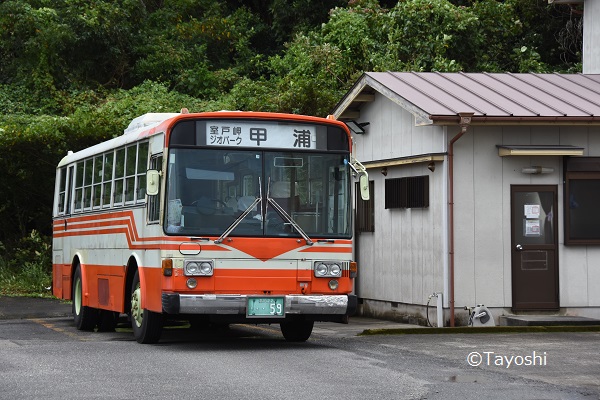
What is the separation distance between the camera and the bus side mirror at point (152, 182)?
531 inches

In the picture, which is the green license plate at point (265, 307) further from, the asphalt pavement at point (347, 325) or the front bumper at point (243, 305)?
the asphalt pavement at point (347, 325)

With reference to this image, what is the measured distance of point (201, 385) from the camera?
33.8 ft

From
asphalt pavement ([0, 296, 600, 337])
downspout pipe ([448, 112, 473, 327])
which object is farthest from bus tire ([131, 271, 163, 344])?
downspout pipe ([448, 112, 473, 327])

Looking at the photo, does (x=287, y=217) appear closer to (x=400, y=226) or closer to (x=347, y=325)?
(x=347, y=325)

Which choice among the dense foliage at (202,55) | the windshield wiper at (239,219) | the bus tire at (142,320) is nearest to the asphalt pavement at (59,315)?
the bus tire at (142,320)

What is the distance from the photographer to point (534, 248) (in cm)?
1786

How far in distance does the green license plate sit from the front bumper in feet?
0.20

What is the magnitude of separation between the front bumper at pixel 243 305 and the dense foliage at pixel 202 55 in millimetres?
12751

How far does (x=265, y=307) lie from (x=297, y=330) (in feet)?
5.49

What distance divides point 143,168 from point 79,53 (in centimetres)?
2208

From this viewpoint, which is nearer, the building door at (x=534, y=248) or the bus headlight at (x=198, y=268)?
the bus headlight at (x=198, y=268)

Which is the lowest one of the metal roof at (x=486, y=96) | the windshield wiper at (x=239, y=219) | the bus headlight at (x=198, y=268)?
the bus headlight at (x=198, y=268)

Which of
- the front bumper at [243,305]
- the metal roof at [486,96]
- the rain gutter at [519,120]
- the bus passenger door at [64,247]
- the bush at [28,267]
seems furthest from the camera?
the bush at [28,267]

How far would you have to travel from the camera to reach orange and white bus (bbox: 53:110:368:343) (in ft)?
44.2
